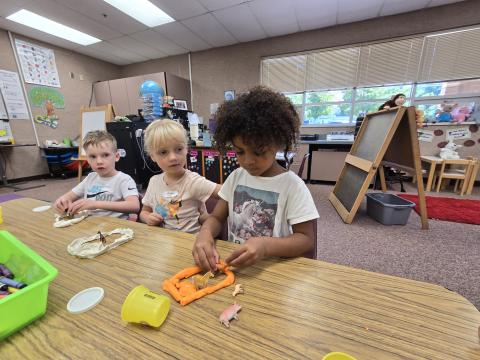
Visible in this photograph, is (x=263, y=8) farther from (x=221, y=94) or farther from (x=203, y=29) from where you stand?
(x=221, y=94)

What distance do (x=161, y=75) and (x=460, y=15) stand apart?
523 centimetres

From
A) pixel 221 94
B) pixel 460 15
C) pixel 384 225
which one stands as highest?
pixel 460 15

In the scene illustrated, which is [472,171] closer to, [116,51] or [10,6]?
[116,51]

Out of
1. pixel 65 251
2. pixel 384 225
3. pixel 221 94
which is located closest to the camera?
pixel 65 251

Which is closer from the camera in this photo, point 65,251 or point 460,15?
point 65,251

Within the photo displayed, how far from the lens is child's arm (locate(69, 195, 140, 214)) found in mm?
874

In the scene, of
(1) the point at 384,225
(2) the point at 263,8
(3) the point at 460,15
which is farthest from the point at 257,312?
(3) the point at 460,15

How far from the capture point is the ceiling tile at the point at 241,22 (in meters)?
3.39

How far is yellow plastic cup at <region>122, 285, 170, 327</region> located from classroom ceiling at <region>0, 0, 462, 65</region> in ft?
12.9

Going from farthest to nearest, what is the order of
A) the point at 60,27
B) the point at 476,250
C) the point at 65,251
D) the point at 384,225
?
the point at 60,27
the point at 384,225
the point at 476,250
the point at 65,251

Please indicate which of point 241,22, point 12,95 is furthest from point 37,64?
point 241,22

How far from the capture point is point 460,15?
3248 mm

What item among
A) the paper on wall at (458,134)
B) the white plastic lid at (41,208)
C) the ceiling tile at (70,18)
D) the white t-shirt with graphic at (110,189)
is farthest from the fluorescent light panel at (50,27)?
the paper on wall at (458,134)

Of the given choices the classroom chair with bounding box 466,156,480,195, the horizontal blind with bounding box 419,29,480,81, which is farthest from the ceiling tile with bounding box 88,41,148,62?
the classroom chair with bounding box 466,156,480,195
